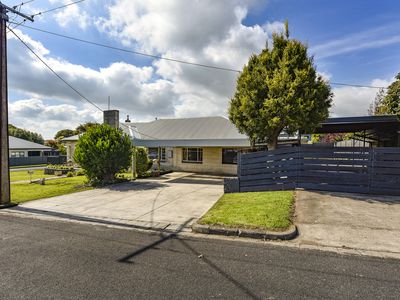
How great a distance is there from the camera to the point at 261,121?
33.3ft

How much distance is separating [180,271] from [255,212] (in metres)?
3.30

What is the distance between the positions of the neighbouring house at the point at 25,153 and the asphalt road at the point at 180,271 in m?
35.4

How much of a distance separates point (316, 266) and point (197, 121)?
63.3 feet

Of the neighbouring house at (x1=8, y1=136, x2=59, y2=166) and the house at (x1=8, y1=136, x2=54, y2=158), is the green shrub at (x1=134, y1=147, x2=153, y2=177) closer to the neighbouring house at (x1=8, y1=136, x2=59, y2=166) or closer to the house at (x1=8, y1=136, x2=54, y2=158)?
the neighbouring house at (x1=8, y1=136, x2=59, y2=166)

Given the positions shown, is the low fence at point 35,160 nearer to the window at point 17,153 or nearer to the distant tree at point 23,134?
the window at point 17,153

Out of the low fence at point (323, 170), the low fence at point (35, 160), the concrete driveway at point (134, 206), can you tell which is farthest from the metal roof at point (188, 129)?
the low fence at point (35, 160)

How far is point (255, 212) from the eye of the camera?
6547 mm

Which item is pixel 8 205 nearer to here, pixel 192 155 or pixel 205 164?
pixel 205 164

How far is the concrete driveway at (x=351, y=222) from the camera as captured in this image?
4709 millimetres

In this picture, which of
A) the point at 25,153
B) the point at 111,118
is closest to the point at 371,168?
the point at 111,118

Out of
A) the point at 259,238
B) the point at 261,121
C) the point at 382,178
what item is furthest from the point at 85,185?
the point at 382,178

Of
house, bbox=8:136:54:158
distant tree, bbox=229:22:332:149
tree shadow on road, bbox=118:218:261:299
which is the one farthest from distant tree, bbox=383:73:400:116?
house, bbox=8:136:54:158

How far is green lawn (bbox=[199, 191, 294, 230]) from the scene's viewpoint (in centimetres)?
571

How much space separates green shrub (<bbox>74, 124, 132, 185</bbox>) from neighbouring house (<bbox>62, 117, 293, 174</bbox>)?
358cm
